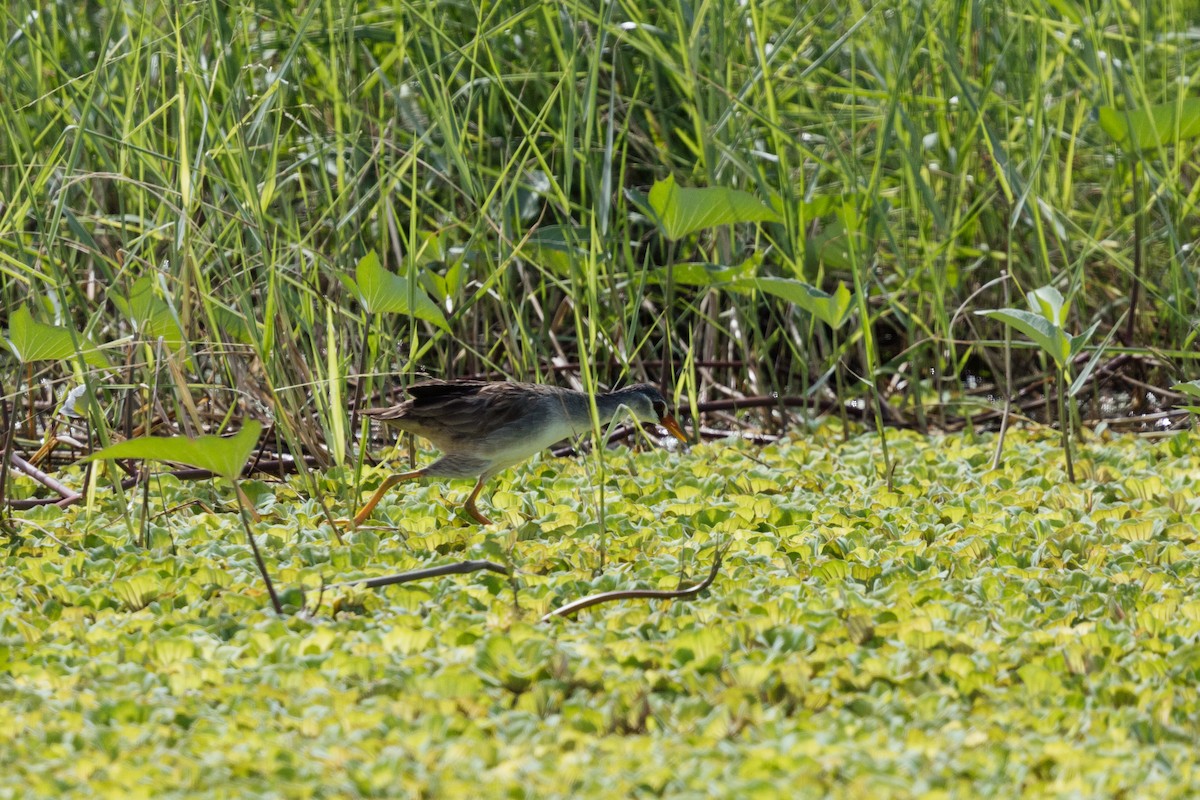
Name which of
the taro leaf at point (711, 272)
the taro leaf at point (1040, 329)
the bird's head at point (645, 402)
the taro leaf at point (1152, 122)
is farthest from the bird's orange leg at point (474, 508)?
the taro leaf at point (1152, 122)

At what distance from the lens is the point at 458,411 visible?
156 inches

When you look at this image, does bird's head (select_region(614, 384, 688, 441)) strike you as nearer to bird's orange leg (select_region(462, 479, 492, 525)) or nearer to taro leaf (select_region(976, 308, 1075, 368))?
bird's orange leg (select_region(462, 479, 492, 525))

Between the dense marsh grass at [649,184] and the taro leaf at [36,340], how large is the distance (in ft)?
1.70

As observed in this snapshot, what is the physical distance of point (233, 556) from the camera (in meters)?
3.52

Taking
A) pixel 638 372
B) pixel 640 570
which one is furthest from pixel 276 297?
pixel 638 372

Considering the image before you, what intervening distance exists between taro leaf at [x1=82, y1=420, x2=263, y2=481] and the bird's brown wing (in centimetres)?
106

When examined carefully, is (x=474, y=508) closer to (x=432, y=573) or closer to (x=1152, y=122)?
(x=432, y=573)

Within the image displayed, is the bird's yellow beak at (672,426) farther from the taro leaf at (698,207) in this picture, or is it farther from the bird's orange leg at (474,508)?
the bird's orange leg at (474,508)

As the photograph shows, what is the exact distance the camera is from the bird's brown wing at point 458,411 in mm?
3939

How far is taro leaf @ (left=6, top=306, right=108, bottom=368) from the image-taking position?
3.38 meters

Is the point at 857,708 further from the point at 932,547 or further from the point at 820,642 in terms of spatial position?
the point at 932,547

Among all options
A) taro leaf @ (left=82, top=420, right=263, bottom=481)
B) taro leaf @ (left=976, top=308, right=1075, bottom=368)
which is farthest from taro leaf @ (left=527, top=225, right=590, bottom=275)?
taro leaf @ (left=82, top=420, right=263, bottom=481)

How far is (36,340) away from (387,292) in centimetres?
96

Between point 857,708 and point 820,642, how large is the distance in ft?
1.01
